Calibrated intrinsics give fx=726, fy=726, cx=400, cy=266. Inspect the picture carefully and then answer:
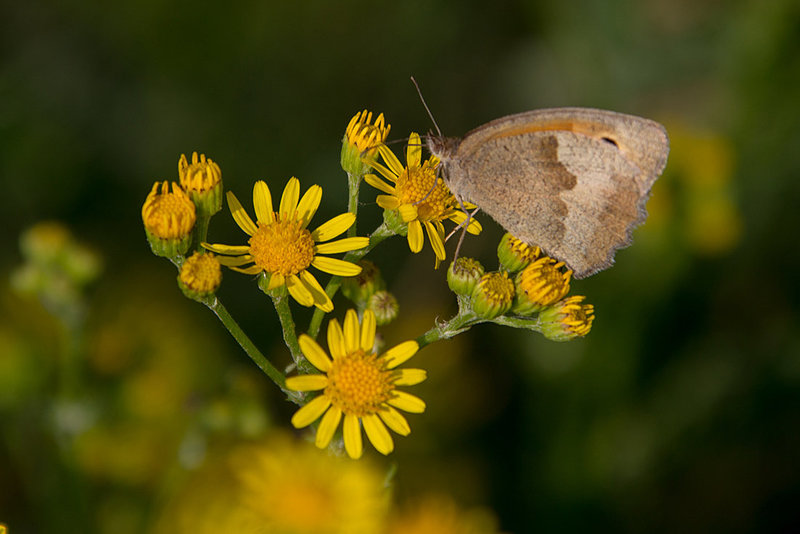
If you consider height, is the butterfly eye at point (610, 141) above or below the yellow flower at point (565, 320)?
above

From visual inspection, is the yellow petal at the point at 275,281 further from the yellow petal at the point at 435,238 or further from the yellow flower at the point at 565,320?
the yellow flower at the point at 565,320

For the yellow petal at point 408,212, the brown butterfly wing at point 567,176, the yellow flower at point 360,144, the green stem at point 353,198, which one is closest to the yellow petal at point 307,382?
the green stem at point 353,198

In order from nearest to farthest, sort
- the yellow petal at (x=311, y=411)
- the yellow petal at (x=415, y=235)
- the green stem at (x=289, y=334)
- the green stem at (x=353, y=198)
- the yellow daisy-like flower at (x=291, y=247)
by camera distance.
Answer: the yellow petal at (x=311, y=411) → the green stem at (x=289, y=334) → the yellow daisy-like flower at (x=291, y=247) → the green stem at (x=353, y=198) → the yellow petal at (x=415, y=235)

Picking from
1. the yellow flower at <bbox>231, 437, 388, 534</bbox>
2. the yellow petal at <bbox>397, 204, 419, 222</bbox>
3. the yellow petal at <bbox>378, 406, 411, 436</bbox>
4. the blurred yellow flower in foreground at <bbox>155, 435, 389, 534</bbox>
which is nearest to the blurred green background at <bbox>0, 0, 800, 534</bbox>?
the blurred yellow flower in foreground at <bbox>155, 435, 389, 534</bbox>

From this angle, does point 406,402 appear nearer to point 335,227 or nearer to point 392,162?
point 335,227

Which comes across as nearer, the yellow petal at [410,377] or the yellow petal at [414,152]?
the yellow petal at [410,377]

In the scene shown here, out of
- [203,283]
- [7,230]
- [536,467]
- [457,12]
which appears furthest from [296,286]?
[457,12]

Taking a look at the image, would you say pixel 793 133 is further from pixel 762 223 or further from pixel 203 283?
pixel 203 283
